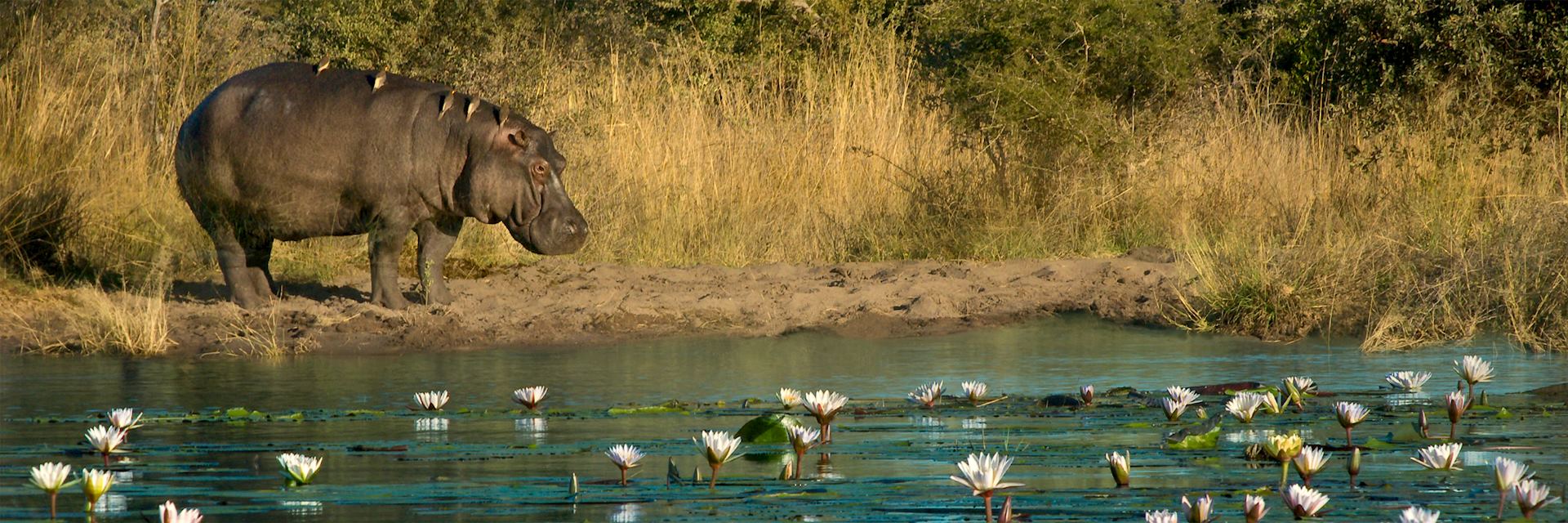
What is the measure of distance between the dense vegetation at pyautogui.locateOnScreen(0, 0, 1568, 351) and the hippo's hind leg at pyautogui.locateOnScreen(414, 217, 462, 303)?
4.54ft

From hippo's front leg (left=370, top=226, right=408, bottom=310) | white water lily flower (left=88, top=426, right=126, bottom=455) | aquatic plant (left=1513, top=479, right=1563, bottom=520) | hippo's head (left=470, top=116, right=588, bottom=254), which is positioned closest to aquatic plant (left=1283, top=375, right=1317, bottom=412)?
aquatic plant (left=1513, top=479, right=1563, bottom=520)

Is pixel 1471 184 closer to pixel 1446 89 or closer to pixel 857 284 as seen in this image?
pixel 1446 89

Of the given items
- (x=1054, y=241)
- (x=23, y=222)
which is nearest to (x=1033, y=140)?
(x=1054, y=241)

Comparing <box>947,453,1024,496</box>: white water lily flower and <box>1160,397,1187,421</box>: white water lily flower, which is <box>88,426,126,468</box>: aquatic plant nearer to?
<box>947,453,1024,496</box>: white water lily flower

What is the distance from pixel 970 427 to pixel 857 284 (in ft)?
14.4

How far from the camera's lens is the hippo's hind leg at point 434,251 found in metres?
8.61

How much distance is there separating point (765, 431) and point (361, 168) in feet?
13.4

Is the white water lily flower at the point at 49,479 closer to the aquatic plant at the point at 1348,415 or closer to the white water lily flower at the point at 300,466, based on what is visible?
the white water lily flower at the point at 300,466

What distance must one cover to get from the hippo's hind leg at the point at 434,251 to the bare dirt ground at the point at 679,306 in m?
0.11

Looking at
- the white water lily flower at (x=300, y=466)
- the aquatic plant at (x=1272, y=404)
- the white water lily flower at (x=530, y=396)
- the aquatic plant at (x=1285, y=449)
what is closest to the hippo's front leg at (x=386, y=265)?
the white water lily flower at (x=530, y=396)

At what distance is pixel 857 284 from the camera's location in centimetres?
938

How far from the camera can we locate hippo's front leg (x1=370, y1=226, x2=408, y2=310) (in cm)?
834

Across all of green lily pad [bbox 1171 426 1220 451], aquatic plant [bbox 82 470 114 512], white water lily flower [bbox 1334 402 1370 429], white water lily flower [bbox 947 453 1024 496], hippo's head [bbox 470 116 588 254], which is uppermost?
hippo's head [bbox 470 116 588 254]

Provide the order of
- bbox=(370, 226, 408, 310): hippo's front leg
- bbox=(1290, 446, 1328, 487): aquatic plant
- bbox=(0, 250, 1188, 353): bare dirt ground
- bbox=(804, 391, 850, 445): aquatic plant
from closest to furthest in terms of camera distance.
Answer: bbox=(1290, 446, 1328, 487): aquatic plant → bbox=(804, 391, 850, 445): aquatic plant → bbox=(0, 250, 1188, 353): bare dirt ground → bbox=(370, 226, 408, 310): hippo's front leg
